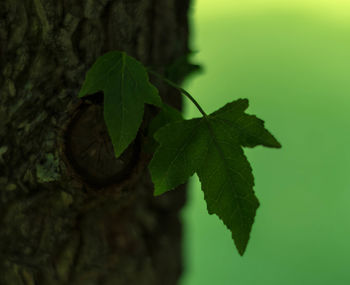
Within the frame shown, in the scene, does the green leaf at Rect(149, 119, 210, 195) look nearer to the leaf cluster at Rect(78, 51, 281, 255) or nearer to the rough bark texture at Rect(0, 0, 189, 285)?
the leaf cluster at Rect(78, 51, 281, 255)

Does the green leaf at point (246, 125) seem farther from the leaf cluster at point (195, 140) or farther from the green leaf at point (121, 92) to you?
the green leaf at point (121, 92)

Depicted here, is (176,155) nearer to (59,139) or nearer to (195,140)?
(195,140)

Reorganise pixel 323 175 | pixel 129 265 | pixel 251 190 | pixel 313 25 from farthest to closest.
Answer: pixel 313 25
pixel 323 175
pixel 129 265
pixel 251 190

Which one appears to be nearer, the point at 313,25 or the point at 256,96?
the point at 256,96

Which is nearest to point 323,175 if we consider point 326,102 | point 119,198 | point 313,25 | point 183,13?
point 326,102

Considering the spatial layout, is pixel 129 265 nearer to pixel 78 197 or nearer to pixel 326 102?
pixel 78 197

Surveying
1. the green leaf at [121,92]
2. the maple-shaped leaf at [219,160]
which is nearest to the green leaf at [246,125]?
the maple-shaped leaf at [219,160]
